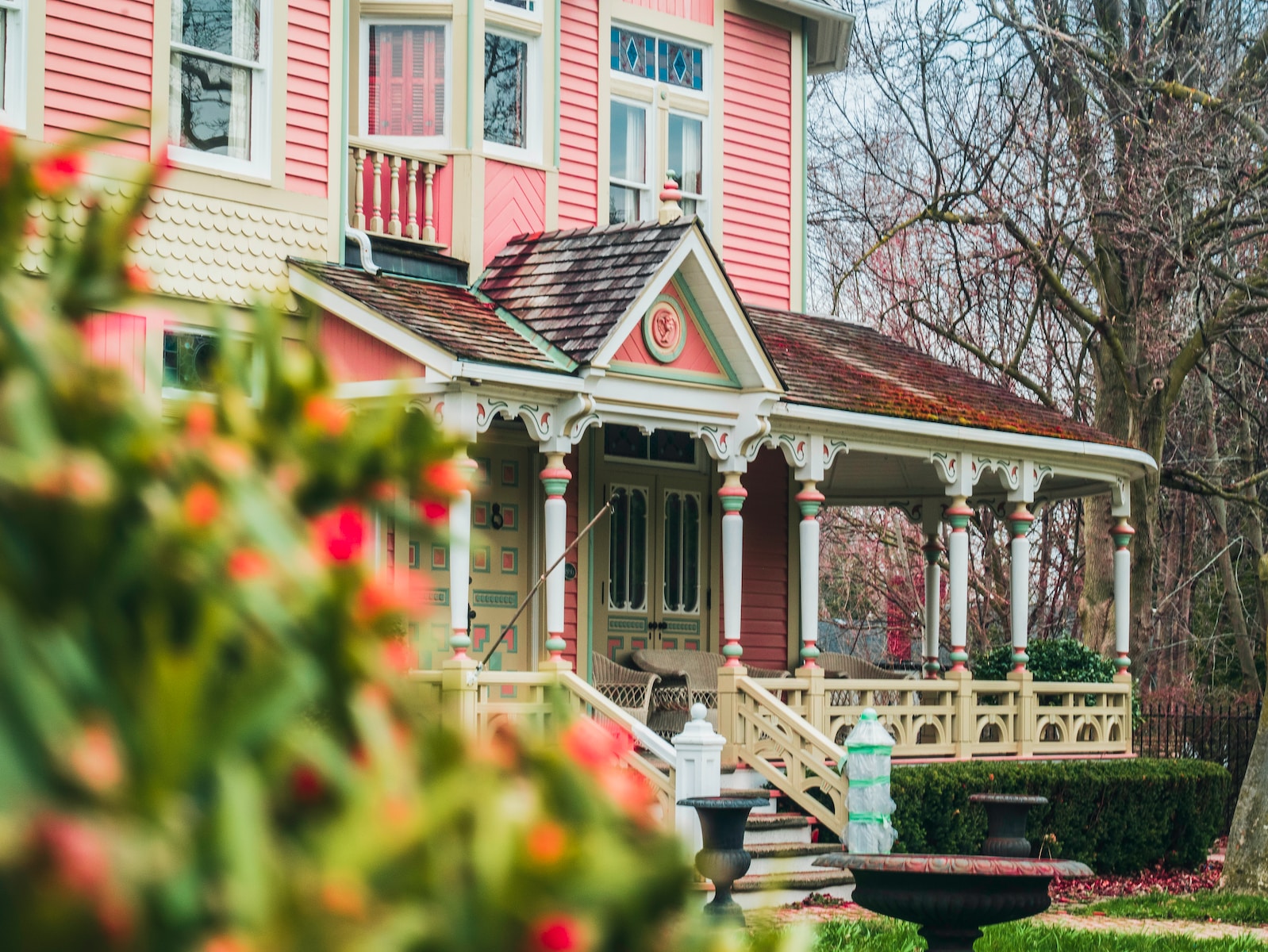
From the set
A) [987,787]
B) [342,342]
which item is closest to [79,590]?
[342,342]

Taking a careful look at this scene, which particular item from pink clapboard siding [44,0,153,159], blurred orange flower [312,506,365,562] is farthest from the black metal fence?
blurred orange flower [312,506,365,562]

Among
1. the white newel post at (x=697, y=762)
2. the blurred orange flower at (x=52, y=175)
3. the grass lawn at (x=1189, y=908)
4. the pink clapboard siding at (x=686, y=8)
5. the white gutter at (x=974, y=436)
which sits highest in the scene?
the pink clapboard siding at (x=686, y=8)

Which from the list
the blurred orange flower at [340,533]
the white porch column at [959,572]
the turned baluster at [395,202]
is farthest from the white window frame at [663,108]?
the blurred orange flower at [340,533]

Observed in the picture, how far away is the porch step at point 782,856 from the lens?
14766 millimetres

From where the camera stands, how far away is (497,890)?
3.77 feet

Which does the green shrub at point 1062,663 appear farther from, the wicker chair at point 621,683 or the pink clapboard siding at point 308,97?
the pink clapboard siding at point 308,97

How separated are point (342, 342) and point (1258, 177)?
13222mm

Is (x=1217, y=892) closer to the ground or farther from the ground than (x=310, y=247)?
closer to the ground

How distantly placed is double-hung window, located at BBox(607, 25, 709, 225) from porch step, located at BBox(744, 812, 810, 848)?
6333 mm

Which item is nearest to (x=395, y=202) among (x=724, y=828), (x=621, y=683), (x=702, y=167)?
(x=702, y=167)

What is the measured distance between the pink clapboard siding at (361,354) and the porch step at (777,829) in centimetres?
458

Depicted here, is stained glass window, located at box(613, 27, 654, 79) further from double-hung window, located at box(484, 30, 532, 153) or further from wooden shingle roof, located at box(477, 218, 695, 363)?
wooden shingle roof, located at box(477, 218, 695, 363)

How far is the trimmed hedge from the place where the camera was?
16.5 meters

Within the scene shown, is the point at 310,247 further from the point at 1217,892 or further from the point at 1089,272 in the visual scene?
the point at 1089,272
